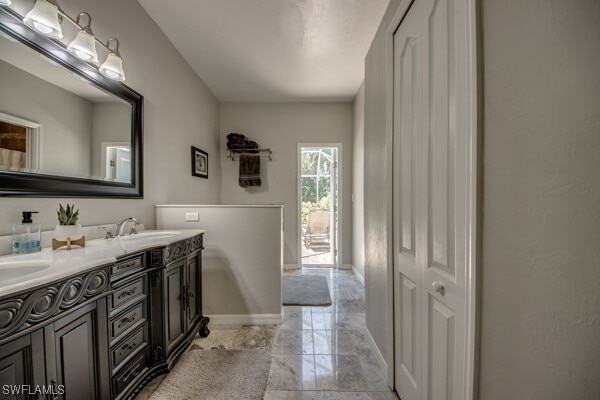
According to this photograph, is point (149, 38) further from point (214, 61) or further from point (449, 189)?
point (449, 189)

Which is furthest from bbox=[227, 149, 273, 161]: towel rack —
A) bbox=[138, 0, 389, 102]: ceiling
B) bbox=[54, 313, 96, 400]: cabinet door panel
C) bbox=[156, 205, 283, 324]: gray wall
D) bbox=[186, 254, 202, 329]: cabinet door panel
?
bbox=[54, 313, 96, 400]: cabinet door panel

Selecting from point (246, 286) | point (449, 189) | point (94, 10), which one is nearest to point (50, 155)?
point (94, 10)

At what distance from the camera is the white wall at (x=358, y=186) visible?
3.58 m

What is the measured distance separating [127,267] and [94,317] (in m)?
0.29

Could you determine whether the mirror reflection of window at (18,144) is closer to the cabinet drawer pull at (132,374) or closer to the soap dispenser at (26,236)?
the soap dispenser at (26,236)

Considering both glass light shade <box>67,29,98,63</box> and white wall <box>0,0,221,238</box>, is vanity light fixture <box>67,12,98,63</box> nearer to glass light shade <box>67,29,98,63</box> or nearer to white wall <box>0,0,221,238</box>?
glass light shade <box>67,29,98,63</box>

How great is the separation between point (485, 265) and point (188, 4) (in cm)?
270

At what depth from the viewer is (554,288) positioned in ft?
1.88

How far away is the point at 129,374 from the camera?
4.51 ft

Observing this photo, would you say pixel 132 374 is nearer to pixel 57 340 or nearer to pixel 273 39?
pixel 57 340

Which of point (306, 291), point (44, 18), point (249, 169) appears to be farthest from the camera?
point (249, 169)

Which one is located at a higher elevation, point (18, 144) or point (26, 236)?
point (18, 144)

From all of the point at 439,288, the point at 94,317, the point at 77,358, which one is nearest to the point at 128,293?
the point at 94,317

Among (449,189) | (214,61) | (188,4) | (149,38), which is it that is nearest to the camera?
(449,189)
